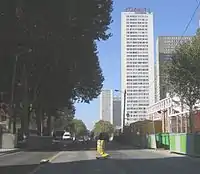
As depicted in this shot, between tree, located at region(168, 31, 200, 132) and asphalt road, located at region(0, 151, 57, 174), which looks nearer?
asphalt road, located at region(0, 151, 57, 174)

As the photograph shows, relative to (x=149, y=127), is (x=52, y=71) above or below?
above

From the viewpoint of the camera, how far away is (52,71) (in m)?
52.8

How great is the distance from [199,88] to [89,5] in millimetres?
16975

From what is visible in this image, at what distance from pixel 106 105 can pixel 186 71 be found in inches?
4733

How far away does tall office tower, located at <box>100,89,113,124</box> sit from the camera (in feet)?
465

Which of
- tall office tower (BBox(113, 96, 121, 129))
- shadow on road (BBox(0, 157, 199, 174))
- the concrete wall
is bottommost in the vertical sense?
shadow on road (BBox(0, 157, 199, 174))

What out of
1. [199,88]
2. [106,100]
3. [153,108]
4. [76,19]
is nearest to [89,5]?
[76,19]

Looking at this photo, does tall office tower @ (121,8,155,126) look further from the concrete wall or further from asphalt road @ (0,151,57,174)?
asphalt road @ (0,151,57,174)

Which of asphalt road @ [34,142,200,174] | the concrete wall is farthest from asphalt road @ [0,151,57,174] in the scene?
the concrete wall

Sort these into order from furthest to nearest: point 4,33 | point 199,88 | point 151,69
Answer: point 151,69 < point 199,88 < point 4,33

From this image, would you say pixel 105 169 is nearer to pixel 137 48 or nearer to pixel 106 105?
pixel 137 48

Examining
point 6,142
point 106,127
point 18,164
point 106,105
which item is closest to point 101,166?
point 18,164

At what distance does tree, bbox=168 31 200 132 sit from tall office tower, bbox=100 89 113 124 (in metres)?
72.2

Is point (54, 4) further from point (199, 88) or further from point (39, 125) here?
point (39, 125)
